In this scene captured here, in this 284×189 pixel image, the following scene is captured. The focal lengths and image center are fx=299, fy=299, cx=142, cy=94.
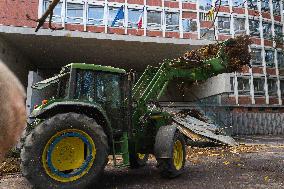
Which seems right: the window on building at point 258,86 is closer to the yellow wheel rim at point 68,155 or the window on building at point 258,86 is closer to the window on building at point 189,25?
the window on building at point 189,25

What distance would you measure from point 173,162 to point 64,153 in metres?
2.52

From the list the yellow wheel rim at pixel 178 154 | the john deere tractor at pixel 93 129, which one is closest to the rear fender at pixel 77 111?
the john deere tractor at pixel 93 129

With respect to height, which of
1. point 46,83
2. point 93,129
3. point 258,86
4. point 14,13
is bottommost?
point 93,129

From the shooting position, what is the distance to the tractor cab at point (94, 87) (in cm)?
585

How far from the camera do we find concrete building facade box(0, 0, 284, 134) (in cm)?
1648

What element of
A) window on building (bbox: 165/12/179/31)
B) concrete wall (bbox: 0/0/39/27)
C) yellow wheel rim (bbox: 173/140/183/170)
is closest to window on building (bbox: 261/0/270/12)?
→ window on building (bbox: 165/12/179/31)

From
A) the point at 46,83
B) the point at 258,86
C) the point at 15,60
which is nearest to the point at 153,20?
the point at 258,86

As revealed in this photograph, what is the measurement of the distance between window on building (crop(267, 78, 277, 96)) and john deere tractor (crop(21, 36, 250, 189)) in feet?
112

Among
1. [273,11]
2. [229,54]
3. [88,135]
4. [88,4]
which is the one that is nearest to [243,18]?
[273,11]

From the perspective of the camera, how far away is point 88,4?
32.2 m

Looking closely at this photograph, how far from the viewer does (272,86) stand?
39312mm

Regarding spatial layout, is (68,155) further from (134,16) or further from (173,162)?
(134,16)

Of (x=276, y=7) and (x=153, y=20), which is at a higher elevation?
(x=276, y=7)

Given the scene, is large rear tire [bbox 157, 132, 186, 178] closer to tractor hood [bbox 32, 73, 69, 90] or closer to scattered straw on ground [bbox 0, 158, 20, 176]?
tractor hood [bbox 32, 73, 69, 90]
